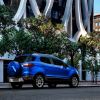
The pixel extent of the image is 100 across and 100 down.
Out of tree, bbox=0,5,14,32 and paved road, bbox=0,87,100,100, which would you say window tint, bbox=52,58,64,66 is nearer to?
paved road, bbox=0,87,100,100

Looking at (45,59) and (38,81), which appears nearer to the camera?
(38,81)

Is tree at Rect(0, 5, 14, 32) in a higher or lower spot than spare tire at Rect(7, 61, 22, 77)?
higher

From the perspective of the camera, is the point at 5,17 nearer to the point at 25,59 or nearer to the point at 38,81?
the point at 25,59

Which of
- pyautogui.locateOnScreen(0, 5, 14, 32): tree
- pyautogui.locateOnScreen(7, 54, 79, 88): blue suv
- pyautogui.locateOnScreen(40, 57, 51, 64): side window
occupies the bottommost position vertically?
pyautogui.locateOnScreen(7, 54, 79, 88): blue suv

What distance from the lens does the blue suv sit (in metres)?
24.4

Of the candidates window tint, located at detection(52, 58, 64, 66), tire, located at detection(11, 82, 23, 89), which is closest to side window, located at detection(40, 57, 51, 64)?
window tint, located at detection(52, 58, 64, 66)

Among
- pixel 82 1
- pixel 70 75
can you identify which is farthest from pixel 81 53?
pixel 82 1

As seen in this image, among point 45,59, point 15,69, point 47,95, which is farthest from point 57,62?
point 47,95

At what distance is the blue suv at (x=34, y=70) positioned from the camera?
80.0ft

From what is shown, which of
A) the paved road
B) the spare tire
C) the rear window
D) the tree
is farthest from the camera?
the tree

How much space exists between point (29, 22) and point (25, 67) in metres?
15.0

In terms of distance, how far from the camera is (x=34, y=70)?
24.5m

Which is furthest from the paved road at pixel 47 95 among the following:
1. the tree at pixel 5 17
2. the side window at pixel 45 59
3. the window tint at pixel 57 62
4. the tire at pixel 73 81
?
the tree at pixel 5 17

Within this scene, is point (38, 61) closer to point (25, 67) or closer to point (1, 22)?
point (25, 67)
